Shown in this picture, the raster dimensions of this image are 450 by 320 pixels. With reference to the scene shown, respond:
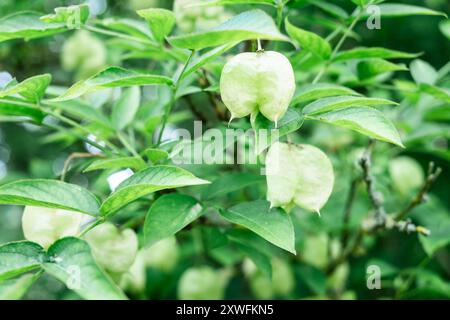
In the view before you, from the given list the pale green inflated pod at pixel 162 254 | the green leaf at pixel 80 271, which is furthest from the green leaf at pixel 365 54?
the pale green inflated pod at pixel 162 254

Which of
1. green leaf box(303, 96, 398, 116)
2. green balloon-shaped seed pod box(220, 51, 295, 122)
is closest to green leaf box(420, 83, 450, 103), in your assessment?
green leaf box(303, 96, 398, 116)

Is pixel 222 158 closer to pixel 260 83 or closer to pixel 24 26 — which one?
pixel 260 83

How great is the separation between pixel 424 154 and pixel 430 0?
80cm

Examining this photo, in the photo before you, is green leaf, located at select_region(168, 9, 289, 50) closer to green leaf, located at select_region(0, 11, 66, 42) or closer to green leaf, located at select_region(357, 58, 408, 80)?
green leaf, located at select_region(0, 11, 66, 42)

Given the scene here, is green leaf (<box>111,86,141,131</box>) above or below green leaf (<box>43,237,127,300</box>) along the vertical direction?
above

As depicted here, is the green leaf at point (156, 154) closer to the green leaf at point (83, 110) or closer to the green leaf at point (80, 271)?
the green leaf at point (80, 271)

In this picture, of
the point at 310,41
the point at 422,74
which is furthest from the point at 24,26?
the point at 422,74

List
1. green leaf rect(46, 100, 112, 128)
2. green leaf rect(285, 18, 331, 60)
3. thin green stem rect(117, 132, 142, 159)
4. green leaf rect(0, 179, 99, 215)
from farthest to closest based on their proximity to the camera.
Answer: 1. green leaf rect(46, 100, 112, 128)
2. thin green stem rect(117, 132, 142, 159)
3. green leaf rect(285, 18, 331, 60)
4. green leaf rect(0, 179, 99, 215)

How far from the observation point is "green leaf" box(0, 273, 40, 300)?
86cm

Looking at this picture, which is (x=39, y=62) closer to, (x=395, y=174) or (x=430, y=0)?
(x=395, y=174)

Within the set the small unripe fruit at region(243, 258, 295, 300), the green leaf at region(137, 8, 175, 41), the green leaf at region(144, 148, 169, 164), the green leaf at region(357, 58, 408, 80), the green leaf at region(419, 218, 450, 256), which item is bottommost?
the small unripe fruit at region(243, 258, 295, 300)

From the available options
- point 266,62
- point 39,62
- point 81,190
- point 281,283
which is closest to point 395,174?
point 281,283

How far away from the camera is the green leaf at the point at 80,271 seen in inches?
31.2

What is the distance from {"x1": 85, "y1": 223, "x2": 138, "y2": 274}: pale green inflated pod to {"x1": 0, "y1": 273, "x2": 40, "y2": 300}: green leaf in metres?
0.29
